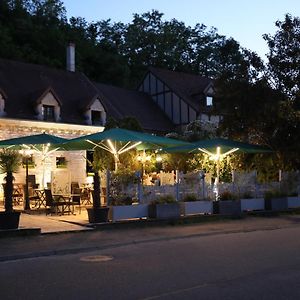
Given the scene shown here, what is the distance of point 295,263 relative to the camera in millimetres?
9836

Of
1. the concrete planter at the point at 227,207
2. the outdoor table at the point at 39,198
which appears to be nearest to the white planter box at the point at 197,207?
the concrete planter at the point at 227,207

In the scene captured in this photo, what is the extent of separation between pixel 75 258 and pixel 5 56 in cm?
3222

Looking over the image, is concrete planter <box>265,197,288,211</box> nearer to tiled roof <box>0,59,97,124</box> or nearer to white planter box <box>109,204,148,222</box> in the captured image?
white planter box <box>109,204,148,222</box>

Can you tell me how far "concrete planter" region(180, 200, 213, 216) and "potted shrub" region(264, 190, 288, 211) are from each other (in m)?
3.35

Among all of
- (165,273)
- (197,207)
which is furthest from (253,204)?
(165,273)

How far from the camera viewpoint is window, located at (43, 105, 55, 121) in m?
29.9

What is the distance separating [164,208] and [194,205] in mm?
1680

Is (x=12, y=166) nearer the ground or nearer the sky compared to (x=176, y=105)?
nearer the ground

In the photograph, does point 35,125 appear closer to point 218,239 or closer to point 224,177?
point 224,177

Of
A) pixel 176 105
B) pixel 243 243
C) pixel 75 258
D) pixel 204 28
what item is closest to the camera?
pixel 75 258

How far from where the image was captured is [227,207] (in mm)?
19969

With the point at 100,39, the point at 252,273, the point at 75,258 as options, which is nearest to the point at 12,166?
the point at 75,258

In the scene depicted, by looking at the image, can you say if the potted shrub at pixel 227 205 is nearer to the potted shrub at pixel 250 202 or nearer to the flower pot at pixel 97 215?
the potted shrub at pixel 250 202

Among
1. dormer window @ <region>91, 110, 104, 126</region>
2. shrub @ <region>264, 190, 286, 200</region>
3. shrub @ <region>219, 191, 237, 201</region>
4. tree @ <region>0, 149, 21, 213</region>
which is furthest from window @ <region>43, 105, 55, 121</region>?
tree @ <region>0, 149, 21, 213</region>
